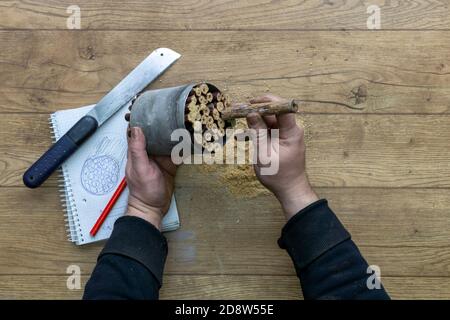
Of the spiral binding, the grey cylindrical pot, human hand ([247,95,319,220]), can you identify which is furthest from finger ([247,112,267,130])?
the spiral binding

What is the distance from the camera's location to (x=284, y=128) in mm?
833

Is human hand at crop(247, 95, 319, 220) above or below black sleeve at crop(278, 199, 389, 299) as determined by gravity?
above

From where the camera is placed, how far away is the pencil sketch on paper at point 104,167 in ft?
3.09

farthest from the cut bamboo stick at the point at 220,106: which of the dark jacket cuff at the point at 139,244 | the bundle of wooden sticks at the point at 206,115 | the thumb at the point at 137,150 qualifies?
the dark jacket cuff at the point at 139,244

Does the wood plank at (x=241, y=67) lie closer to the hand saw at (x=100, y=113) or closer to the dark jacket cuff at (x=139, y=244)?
the hand saw at (x=100, y=113)

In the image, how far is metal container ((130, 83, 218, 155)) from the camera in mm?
780

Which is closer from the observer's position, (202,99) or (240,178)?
(202,99)

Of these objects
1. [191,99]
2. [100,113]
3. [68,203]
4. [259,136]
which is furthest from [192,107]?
[68,203]

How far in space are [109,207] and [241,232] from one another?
0.25 metres

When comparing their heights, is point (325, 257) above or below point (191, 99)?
below

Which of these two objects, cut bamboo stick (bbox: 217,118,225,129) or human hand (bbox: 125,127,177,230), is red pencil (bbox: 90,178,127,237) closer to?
human hand (bbox: 125,127,177,230)

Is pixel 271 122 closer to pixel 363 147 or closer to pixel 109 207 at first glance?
pixel 363 147

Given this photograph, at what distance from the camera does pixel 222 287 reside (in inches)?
37.1

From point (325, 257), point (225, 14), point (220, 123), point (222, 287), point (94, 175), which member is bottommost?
point (222, 287)
